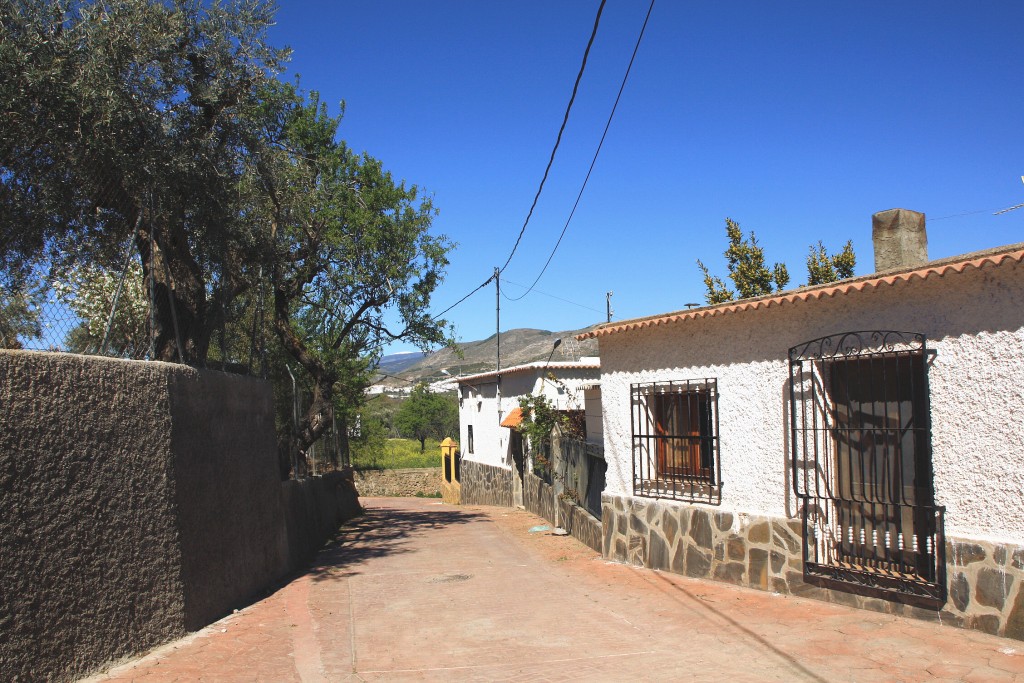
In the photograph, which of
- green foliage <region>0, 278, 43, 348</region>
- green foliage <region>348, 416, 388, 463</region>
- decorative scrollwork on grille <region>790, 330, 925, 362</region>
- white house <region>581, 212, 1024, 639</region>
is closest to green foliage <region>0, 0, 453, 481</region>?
green foliage <region>0, 278, 43, 348</region>

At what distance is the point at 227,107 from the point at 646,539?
8.15 metres

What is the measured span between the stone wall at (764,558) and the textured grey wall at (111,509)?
5.05 m

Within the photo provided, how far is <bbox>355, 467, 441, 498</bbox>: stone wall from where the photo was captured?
123 feet

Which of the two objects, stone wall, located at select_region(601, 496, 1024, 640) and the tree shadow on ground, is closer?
stone wall, located at select_region(601, 496, 1024, 640)

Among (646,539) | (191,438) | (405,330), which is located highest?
(405,330)

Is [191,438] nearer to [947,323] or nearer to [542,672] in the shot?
[542,672]

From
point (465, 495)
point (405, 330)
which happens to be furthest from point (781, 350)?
point (465, 495)

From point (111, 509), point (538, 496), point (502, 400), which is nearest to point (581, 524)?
point (538, 496)

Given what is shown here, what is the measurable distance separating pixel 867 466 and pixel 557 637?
3.57 meters

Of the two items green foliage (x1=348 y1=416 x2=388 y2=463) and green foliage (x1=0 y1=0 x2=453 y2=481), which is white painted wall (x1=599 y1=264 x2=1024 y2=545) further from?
green foliage (x1=348 y1=416 x2=388 y2=463)

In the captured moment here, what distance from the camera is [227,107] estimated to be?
10.6m

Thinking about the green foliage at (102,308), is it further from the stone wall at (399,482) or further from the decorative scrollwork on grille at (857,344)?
the stone wall at (399,482)

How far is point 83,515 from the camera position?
6336 mm

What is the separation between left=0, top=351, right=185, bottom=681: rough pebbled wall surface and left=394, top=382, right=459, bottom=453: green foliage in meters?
59.4
